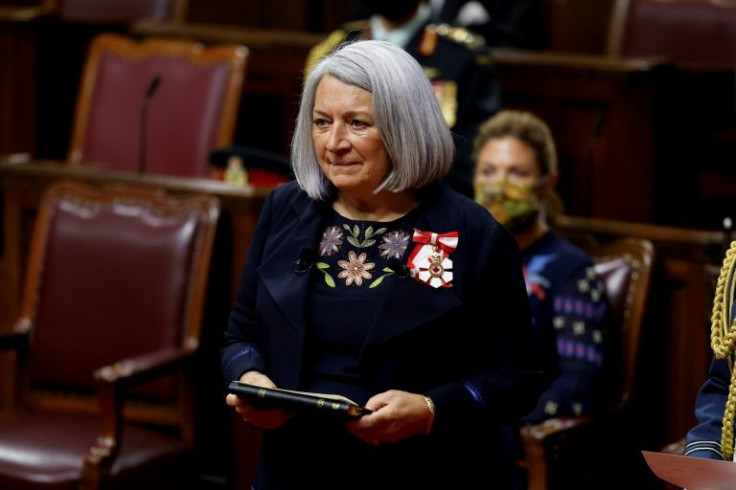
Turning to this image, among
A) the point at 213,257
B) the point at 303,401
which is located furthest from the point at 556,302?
the point at 303,401

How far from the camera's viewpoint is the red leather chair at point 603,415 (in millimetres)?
2881

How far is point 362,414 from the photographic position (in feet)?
6.28

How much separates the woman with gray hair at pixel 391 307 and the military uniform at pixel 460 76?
1786mm

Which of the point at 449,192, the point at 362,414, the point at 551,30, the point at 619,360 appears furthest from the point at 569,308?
the point at 551,30

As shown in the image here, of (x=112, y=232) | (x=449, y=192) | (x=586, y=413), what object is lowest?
(x=586, y=413)

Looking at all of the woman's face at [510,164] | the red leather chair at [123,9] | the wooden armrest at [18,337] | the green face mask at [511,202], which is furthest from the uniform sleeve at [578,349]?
the red leather chair at [123,9]

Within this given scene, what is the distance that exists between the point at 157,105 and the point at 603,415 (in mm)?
1964

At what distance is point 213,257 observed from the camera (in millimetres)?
3480

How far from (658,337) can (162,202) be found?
1289 mm

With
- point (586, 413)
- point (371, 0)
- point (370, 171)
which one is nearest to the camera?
point (370, 171)

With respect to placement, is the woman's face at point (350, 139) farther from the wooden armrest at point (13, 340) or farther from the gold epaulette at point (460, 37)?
the gold epaulette at point (460, 37)

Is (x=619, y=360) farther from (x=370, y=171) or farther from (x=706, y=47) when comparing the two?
(x=706, y=47)

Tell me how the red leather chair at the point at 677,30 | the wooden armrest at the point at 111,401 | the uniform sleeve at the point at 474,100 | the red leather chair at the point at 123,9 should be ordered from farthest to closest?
the red leather chair at the point at 123,9 < the red leather chair at the point at 677,30 < the uniform sleeve at the point at 474,100 < the wooden armrest at the point at 111,401

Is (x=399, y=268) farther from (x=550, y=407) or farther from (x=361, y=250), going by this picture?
(x=550, y=407)
